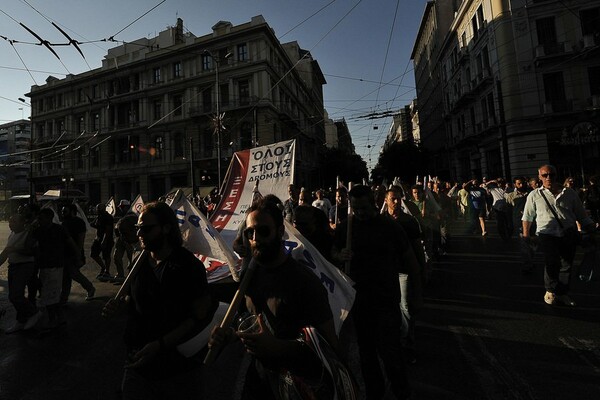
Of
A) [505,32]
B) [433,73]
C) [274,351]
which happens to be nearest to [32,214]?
[274,351]

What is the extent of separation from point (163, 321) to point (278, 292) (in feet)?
2.13

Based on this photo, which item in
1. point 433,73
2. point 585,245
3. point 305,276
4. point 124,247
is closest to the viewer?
point 305,276

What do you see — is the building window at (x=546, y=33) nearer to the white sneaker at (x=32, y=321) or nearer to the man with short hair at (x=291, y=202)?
the man with short hair at (x=291, y=202)

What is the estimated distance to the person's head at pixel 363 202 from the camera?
2.70 metres

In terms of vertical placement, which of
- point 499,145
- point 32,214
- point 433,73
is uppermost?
point 433,73

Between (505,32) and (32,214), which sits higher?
(505,32)

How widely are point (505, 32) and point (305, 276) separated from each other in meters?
A: 30.0

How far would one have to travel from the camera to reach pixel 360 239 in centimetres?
275

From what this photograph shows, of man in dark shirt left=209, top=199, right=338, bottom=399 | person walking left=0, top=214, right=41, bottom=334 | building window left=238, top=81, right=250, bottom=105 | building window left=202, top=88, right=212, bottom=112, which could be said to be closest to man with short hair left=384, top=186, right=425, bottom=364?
man in dark shirt left=209, top=199, right=338, bottom=399

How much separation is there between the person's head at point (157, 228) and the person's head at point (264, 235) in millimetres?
544

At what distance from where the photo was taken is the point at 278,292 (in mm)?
1647

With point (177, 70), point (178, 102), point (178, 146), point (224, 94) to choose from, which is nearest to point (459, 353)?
point (224, 94)

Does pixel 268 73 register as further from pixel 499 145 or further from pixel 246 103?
pixel 499 145

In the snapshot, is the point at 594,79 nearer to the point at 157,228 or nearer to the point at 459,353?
the point at 459,353
